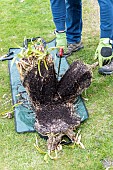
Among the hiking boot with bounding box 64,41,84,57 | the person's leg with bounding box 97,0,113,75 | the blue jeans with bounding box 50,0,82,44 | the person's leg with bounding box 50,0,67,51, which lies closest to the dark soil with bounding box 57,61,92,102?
the person's leg with bounding box 97,0,113,75

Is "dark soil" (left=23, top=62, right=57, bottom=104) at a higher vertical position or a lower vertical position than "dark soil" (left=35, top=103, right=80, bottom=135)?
higher

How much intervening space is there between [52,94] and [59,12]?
2.96ft

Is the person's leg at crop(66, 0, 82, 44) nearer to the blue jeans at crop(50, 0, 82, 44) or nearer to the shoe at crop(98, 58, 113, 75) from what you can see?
the blue jeans at crop(50, 0, 82, 44)

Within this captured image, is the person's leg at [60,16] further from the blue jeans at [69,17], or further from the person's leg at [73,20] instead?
the person's leg at [73,20]

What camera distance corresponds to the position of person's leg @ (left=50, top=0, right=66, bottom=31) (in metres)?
3.26

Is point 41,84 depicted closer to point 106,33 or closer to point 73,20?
point 106,33

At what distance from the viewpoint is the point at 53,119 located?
8.57 feet

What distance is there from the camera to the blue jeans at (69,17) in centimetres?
328

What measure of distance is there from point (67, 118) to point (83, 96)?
1.38 feet

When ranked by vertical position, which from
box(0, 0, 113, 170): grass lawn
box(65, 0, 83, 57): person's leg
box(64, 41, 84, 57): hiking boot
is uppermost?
box(65, 0, 83, 57): person's leg

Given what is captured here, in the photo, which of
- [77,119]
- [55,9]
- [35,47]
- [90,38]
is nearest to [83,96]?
[77,119]

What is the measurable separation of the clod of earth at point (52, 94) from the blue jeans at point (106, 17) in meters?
0.39

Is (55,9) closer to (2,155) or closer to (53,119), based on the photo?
(53,119)

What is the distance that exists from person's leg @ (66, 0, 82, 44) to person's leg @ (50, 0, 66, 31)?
0.22 meters
